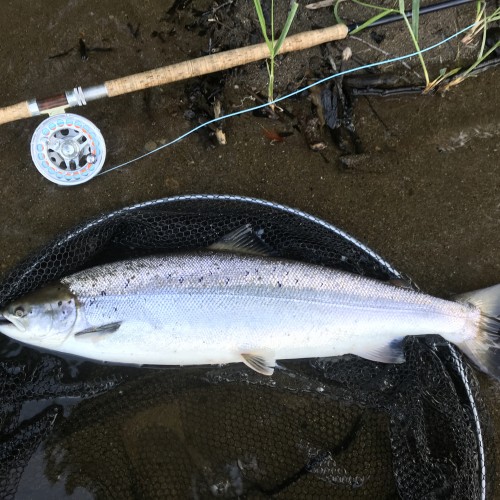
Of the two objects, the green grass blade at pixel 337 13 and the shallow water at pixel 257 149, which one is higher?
the green grass blade at pixel 337 13

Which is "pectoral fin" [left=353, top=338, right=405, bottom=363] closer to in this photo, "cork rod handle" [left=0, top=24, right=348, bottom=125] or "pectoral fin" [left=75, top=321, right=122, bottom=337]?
"pectoral fin" [left=75, top=321, right=122, bottom=337]

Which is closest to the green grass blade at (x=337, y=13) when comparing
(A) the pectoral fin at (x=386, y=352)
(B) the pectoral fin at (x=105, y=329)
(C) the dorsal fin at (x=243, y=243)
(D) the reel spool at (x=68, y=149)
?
(C) the dorsal fin at (x=243, y=243)

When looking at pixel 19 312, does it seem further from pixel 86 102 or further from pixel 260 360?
pixel 260 360

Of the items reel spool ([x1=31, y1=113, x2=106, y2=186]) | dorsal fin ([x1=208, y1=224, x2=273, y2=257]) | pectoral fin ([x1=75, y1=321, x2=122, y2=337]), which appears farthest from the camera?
reel spool ([x1=31, y1=113, x2=106, y2=186])

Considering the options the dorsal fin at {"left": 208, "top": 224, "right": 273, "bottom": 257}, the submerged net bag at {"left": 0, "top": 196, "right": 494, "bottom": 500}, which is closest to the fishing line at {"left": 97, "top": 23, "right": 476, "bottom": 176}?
the submerged net bag at {"left": 0, "top": 196, "right": 494, "bottom": 500}

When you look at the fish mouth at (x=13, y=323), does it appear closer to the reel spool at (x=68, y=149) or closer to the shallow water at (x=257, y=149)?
the shallow water at (x=257, y=149)

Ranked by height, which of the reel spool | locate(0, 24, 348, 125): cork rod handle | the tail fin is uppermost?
locate(0, 24, 348, 125): cork rod handle

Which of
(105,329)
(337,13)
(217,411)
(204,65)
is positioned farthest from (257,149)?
(217,411)
